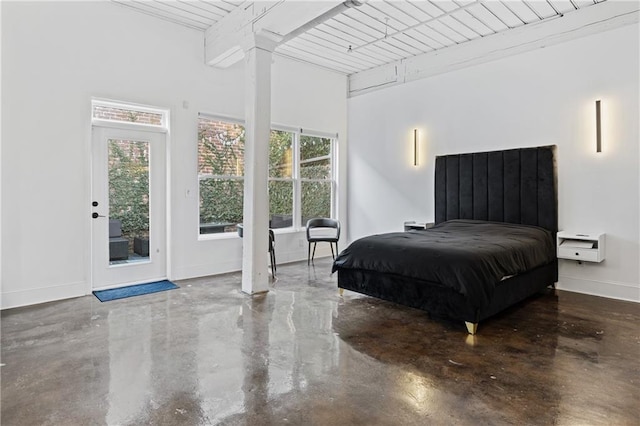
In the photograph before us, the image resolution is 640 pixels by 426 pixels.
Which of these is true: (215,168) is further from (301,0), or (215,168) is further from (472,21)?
(472,21)

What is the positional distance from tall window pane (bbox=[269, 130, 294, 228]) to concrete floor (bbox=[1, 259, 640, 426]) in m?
2.43

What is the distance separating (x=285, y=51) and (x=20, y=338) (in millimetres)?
5019

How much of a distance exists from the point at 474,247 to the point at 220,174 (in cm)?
365

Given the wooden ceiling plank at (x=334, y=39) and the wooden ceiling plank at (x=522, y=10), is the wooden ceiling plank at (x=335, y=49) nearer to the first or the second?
the wooden ceiling plank at (x=334, y=39)

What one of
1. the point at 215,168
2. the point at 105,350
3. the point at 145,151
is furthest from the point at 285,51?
the point at 105,350

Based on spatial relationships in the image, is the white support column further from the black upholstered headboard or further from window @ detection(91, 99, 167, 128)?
the black upholstered headboard

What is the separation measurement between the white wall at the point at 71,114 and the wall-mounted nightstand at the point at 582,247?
4498 mm

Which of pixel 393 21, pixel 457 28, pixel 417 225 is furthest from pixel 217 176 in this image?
pixel 457 28

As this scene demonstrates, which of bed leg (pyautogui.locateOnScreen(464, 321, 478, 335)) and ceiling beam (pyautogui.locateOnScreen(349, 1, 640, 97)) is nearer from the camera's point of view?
bed leg (pyautogui.locateOnScreen(464, 321, 478, 335))

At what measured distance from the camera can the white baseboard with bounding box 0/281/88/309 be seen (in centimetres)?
401

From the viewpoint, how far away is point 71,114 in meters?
4.36

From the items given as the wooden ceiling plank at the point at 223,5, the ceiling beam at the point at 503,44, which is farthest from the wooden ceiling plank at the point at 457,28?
the wooden ceiling plank at the point at 223,5

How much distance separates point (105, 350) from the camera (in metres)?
2.99

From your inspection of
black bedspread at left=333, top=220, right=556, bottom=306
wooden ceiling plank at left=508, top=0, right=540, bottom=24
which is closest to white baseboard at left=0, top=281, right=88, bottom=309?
black bedspread at left=333, top=220, right=556, bottom=306
